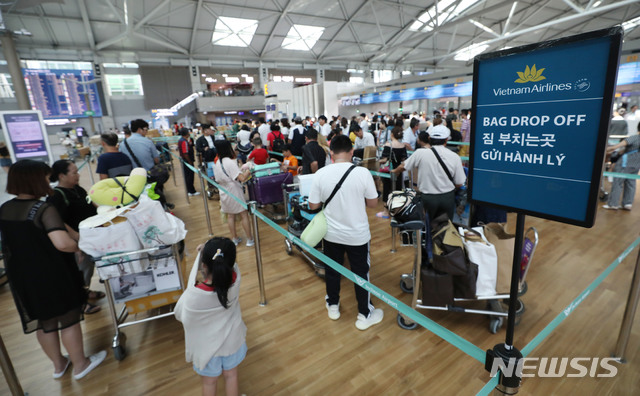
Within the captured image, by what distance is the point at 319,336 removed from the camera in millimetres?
2576

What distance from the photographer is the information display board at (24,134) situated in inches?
220

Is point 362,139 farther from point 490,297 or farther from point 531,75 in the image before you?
point 531,75

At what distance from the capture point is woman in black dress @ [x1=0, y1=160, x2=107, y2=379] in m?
1.89

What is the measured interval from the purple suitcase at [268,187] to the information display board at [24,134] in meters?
4.24

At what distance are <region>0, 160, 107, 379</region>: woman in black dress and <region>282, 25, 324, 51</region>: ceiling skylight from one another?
2191 centimetres

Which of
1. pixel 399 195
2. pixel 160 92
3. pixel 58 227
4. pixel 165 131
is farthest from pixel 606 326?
pixel 160 92

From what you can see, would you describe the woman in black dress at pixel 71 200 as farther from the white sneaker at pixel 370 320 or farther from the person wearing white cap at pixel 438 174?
the person wearing white cap at pixel 438 174

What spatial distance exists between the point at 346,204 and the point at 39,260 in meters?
2.09

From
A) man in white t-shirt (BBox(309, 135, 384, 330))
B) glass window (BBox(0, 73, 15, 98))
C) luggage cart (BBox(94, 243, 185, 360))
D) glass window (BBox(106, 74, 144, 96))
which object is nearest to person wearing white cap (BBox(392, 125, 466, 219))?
man in white t-shirt (BBox(309, 135, 384, 330))

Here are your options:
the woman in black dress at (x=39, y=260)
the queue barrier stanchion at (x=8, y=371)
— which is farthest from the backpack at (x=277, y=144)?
the queue barrier stanchion at (x=8, y=371)

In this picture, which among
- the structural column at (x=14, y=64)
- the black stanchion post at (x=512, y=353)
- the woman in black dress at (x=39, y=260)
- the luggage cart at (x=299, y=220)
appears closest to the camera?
the black stanchion post at (x=512, y=353)

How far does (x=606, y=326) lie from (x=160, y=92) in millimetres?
25867

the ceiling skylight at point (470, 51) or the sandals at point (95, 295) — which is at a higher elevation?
the ceiling skylight at point (470, 51)

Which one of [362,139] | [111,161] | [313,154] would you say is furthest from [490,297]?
[362,139]
